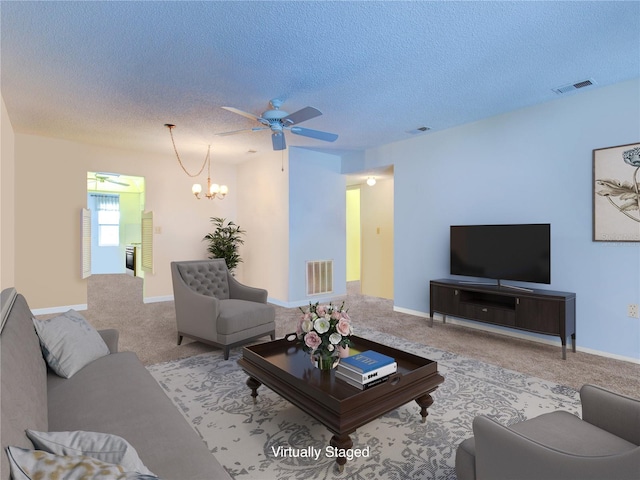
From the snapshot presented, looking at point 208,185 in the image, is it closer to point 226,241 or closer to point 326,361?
point 226,241

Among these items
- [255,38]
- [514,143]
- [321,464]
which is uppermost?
[255,38]

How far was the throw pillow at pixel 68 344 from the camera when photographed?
6.42ft

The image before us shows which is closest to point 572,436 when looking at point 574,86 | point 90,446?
point 90,446

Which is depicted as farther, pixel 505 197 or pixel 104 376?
pixel 505 197

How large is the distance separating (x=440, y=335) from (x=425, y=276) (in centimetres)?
112

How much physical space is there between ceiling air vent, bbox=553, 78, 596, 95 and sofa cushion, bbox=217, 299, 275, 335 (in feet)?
12.5

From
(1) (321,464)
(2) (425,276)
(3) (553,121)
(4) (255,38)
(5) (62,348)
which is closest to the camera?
(1) (321,464)

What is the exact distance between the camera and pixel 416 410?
2.41 meters

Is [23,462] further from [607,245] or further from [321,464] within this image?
[607,245]

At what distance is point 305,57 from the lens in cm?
292

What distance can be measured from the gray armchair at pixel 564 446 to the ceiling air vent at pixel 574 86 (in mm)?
3202

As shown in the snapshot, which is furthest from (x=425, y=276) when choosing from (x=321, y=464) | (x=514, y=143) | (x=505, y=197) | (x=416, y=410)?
(x=321, y=464)

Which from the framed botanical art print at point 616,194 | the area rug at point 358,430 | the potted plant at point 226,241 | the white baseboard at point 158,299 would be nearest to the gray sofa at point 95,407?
the area rug at point 358,430

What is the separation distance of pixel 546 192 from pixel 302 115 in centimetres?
289
